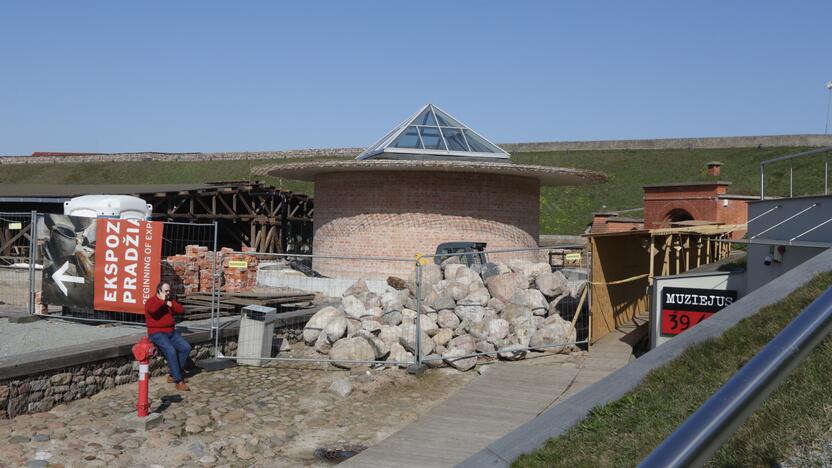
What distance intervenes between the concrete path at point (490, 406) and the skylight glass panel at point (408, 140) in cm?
1152

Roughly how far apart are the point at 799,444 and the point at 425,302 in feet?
33.4

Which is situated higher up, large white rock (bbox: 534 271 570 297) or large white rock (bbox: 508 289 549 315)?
large white rock (bbox: 534 271 570 297)

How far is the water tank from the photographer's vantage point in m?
16.2

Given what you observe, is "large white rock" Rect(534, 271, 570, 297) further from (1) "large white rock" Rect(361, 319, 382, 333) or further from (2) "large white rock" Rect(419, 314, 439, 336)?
(1) "large white rock" Rect(361, 319, 382, 333)

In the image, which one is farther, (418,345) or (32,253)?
(32,253)

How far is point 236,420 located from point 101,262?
520 cm

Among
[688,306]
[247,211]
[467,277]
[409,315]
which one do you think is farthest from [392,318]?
[247,211]

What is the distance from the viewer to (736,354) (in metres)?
5.68

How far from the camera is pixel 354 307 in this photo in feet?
45.0

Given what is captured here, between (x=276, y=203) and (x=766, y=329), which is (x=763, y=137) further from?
(x=766, y=329)

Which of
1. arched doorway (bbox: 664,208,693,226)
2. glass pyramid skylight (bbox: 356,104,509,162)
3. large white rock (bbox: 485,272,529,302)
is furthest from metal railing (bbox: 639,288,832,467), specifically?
arched doorway (bbox: 664,208,693,226)

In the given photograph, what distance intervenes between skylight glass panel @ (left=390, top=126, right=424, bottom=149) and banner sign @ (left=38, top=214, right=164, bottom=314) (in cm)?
1170

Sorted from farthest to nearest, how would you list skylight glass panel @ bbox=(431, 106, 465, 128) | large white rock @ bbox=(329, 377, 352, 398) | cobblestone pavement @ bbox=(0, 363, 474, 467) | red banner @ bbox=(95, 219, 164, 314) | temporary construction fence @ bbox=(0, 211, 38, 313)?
skylight glass panel @ bbox=(431, 106, 465, 128) → temporary construction fence @ bbox=(0, 211, 38, 313) → red banner @ bbox=(95, 219, 164, 314) → large white rock @ bbox=(329, 377, 352, 398) → cobblestone pavement @ bbox=(0, 363, 474, 467)

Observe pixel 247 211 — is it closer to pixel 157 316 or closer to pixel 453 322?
pixel 453 322
